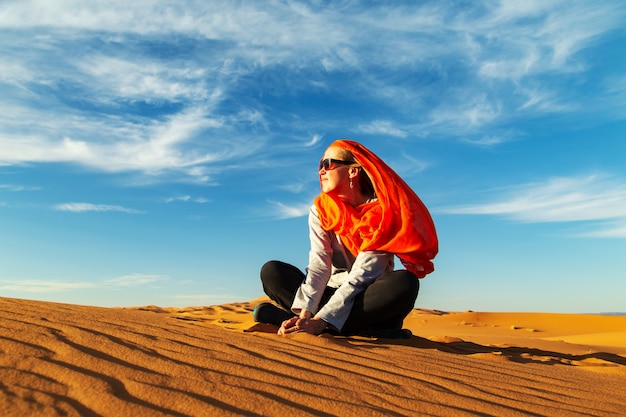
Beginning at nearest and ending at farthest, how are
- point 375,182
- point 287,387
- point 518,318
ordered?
point 287,387 < point 375,182 < point 518,318

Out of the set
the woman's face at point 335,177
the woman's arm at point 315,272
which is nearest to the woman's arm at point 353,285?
the woman's arm at point 315,272

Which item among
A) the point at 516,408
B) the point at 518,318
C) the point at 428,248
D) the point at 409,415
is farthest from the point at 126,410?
the point at 518,318

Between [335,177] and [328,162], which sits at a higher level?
[328,162]

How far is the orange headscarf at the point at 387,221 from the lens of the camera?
393cm

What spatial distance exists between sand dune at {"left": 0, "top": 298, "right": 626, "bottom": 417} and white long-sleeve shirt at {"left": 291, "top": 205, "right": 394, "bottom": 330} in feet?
0.93

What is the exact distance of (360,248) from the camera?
160 inches

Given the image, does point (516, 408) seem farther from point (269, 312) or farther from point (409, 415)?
point (269, 312)

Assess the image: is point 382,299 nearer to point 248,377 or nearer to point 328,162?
point 328,162

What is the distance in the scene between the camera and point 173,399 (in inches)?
72.5

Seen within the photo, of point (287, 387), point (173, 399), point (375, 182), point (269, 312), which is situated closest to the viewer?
point (173, 399)

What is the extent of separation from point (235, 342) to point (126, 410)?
141cm

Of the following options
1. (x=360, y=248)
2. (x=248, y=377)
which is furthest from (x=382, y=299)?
(x=248, y=377)

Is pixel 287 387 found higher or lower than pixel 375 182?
lower

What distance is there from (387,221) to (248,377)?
77.2 inches
